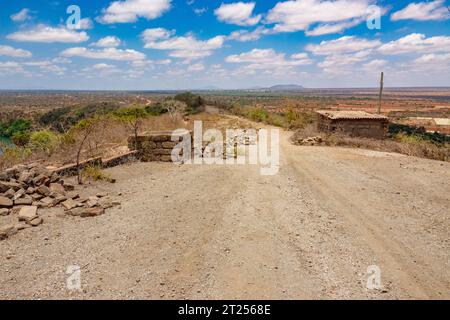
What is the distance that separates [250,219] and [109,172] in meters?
4.41

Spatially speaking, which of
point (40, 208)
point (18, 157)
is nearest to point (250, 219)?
point (40, 208)

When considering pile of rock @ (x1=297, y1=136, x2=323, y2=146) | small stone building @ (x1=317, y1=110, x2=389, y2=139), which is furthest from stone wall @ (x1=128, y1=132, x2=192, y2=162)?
small stone building @ (x1=317, y1=110, x2=389, y2=139)

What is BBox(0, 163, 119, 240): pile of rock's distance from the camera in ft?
18.3

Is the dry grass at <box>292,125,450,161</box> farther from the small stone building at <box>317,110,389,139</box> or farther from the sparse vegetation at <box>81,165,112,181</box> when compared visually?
the sparse vegetation at <box>81,165,112,181</box>

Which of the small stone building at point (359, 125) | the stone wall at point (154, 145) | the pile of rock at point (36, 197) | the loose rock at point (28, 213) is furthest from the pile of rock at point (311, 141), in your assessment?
the loose rock at point (28, 213)

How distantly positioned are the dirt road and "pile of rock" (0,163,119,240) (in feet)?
0.76

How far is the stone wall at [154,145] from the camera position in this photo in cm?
1038

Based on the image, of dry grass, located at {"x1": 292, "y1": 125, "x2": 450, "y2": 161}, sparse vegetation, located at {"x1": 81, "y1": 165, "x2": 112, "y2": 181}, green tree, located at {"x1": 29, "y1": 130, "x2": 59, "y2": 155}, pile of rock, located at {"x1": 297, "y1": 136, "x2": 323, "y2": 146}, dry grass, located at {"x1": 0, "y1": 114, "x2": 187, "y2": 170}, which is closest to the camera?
sparse vegetation, located at {"x1": 81, "y1": 165, "x2": 112, "y2": 181}

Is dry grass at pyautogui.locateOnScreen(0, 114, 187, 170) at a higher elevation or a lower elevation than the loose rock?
higher

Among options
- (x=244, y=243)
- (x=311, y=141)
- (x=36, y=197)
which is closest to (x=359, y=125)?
(x=311, y=141)
